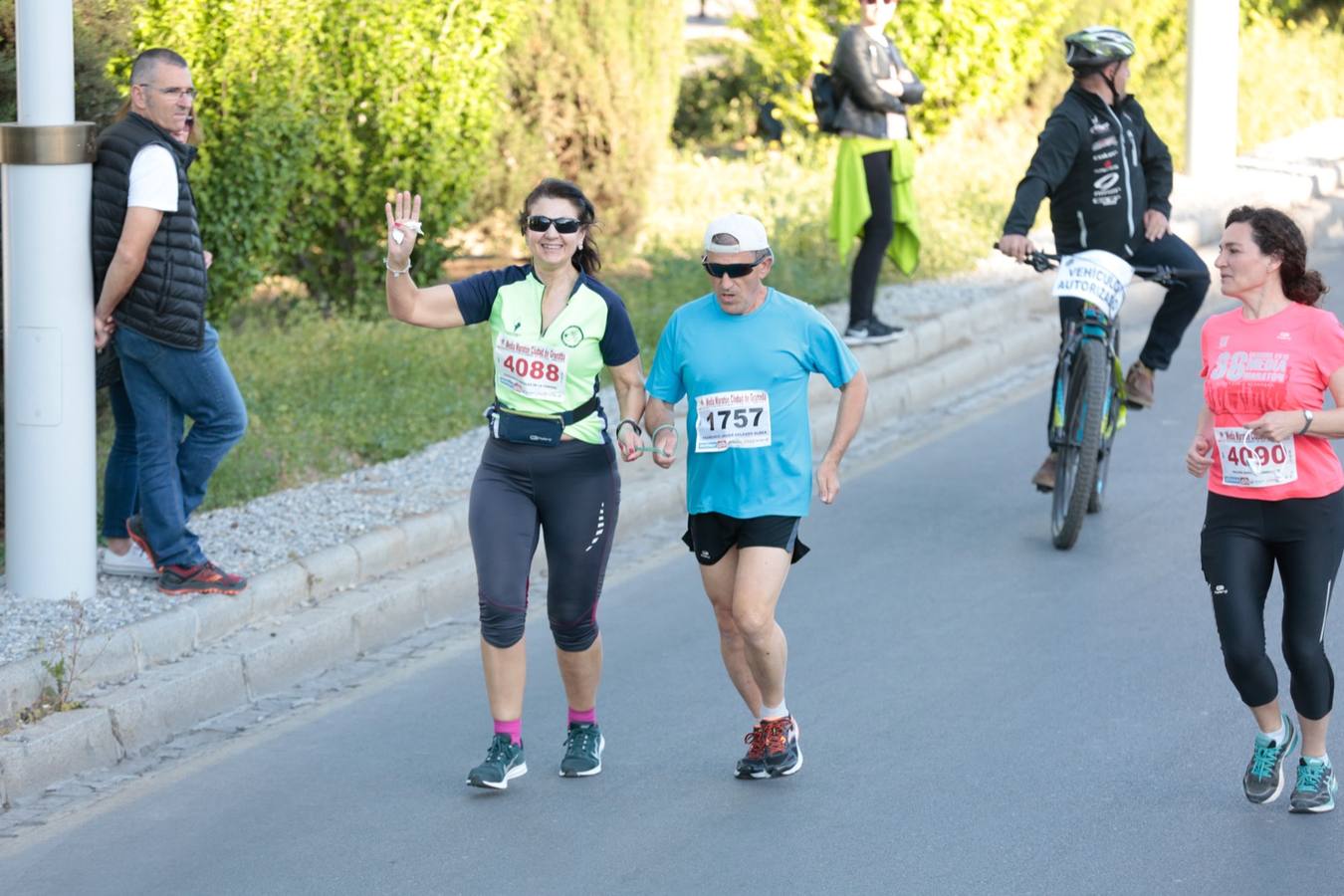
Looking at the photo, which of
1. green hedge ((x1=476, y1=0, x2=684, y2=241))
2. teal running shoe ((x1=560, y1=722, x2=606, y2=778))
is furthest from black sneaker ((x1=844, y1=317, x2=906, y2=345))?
teal running shoe ((x1=560, y1=722, x2=606, y2=778))

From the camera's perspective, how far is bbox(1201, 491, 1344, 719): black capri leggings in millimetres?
5395

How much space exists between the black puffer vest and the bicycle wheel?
11.7 ft

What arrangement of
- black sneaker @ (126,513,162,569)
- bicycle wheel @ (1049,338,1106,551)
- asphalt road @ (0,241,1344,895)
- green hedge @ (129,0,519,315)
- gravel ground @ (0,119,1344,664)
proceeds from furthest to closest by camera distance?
green hedge @ (129,0,519,315) < bicycle wheel @ (1049,338,1106,551) < black sneaker @ (126,513,162,569) < gravel ground @ (0,119,1344,664) < asphalt road @ (0,241,1344,895)

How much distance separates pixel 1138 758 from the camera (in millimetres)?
5922

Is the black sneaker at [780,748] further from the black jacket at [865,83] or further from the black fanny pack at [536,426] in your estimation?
the black jacket at [865,83]

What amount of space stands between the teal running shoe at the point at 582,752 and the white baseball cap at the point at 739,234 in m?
1.47

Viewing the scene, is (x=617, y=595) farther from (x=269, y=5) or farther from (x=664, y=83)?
(x=664, y=83)

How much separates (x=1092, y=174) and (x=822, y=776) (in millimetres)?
3784

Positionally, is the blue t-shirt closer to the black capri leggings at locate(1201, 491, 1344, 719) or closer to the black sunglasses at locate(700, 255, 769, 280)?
the black sunglasses at locate(700, 255, 769, 280)

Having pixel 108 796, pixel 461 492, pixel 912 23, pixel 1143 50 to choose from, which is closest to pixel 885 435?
pixel 461 492

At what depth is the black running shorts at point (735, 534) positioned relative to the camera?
18.7ft

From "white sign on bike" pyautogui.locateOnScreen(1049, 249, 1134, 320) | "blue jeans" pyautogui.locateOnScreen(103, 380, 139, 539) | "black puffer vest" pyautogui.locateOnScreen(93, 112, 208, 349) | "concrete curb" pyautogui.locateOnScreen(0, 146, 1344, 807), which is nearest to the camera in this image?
"concrete curb" pyautogui.locateOnScreen(0, 146, 1344, 807)

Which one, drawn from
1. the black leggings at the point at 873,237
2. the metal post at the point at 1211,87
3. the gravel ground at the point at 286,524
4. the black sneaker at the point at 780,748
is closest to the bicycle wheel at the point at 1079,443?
the gravel ground at the point at 286,524

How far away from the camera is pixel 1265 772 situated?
217 inches
